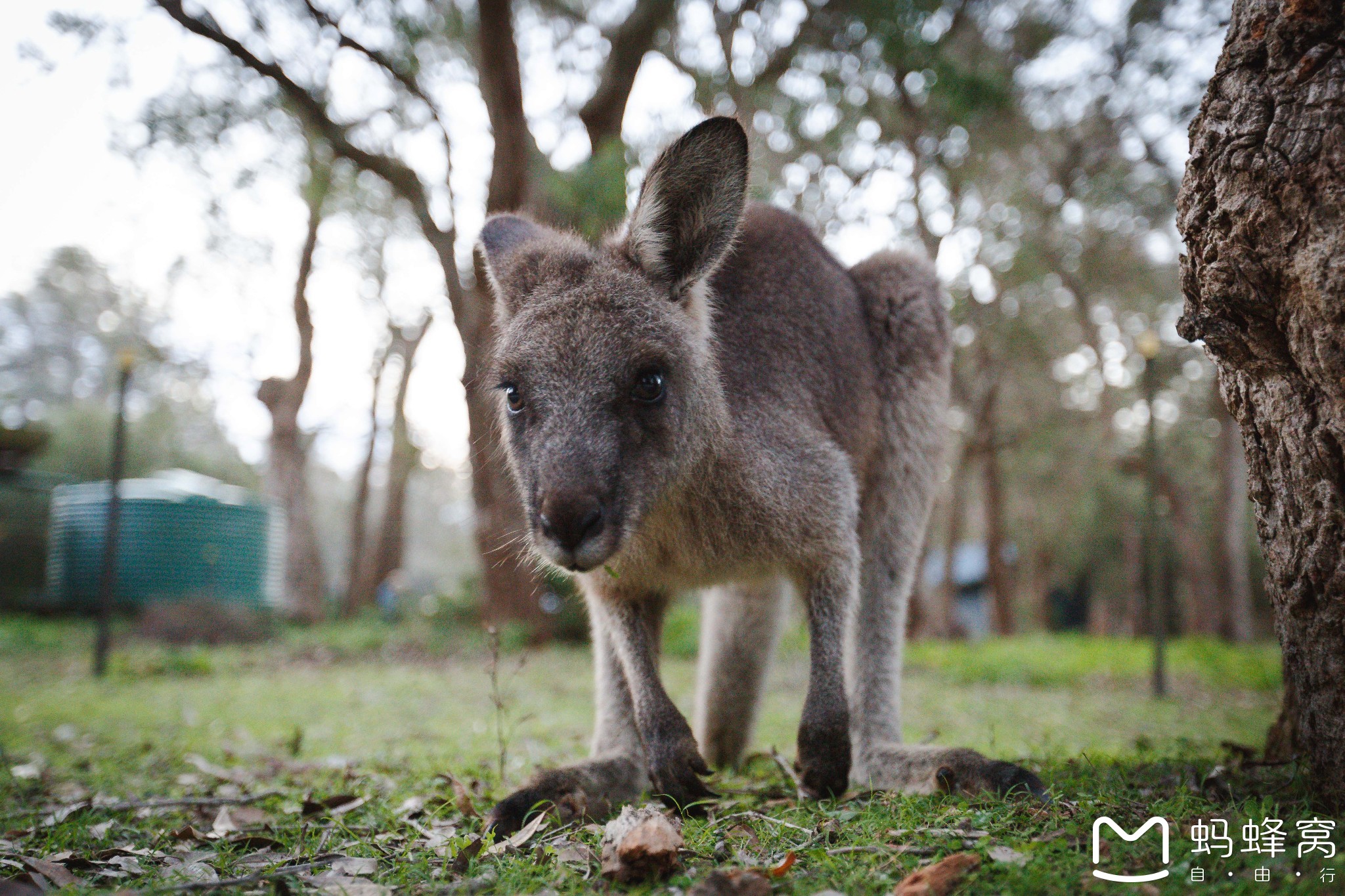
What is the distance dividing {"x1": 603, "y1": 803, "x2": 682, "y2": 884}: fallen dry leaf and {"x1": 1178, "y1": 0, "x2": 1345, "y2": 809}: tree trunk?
1739mm

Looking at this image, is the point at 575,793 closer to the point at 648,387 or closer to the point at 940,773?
the point at 940,773

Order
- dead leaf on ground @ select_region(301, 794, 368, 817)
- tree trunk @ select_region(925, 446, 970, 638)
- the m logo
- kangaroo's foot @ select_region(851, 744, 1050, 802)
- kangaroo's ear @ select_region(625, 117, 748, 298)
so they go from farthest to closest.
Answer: tree trunk @ select_region(925, 446, 970, 638)
dead leaf on ground @ select_region(301, 794, 368, 817)
kangaroo's ear @ select_region(625, 117, 748, 298)
kangaroo's foot @ select_region(851, 744, 1050, 802)
the m logo

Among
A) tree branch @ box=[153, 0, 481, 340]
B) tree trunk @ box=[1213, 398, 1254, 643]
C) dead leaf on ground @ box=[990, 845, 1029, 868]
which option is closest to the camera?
dead leaf on ground @ box=[990, 845, 1029, 868]

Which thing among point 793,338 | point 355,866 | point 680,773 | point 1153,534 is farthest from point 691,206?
point 1153,534

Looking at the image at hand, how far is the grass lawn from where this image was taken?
1892 mm

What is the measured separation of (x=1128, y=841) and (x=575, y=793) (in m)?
1.50

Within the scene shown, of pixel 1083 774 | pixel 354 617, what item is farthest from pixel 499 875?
pixel 354 617

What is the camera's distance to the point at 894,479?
3.54 m

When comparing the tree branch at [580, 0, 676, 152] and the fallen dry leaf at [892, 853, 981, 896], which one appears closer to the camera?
the fallen dry leaf at [892, 853, 981, 896]

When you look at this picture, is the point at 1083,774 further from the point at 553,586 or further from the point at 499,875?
the point at 553,586

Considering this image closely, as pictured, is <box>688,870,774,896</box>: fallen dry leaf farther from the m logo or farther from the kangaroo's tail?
the kangaroo's tail

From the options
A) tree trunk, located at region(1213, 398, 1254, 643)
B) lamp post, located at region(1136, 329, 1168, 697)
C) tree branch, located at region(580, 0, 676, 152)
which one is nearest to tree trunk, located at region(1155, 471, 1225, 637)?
tree trunk, located at region(1213, 398, 1254, 643)

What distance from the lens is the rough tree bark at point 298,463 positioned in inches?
603

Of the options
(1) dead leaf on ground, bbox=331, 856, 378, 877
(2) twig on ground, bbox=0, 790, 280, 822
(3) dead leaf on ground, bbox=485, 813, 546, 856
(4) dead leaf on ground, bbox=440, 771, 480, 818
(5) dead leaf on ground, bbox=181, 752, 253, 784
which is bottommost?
(5) dead leaf on ground, bbox=181, 752, 253, 784
